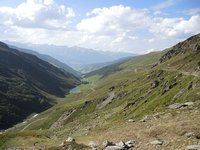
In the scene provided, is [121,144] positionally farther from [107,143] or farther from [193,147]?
[193,147]

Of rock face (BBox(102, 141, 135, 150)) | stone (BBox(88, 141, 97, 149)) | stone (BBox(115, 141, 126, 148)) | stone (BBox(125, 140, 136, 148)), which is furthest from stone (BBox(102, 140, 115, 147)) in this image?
stone (BBox(125, 140, 136, 148))

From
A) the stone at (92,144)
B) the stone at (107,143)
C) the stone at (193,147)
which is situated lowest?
the stone at (92,144)

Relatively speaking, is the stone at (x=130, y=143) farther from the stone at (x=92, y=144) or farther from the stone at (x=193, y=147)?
the stone at (x=193, y=147)

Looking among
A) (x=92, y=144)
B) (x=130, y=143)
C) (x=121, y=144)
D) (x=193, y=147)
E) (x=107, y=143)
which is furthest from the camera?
(x=92, y=144)

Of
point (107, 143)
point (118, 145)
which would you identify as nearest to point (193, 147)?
point (118, 145)

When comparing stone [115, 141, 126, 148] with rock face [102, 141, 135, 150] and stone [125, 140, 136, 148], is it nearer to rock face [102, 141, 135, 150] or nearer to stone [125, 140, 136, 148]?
rock face [102, 141, 135, 150]

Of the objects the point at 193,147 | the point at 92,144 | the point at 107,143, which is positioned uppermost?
the point at 193,147

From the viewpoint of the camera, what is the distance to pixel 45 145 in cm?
4794

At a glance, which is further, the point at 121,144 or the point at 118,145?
the point at 121,144

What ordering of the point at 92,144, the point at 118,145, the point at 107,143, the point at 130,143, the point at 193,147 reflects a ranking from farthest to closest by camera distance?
the point at 92,144, the point at 107,143, the point at 130,143, the point at 118,145, the point at 193,147

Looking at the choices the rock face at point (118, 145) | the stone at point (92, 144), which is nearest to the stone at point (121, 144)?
the rock face at point (118, 145)

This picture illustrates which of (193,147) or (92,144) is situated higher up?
(193,147)

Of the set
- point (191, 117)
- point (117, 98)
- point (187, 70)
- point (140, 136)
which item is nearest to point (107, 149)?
point (140, 136)

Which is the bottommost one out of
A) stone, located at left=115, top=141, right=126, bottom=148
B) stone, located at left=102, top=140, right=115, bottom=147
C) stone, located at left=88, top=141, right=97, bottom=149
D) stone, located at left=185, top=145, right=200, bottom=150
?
stone, located at left=88, top=141, right=97, bottom=149
